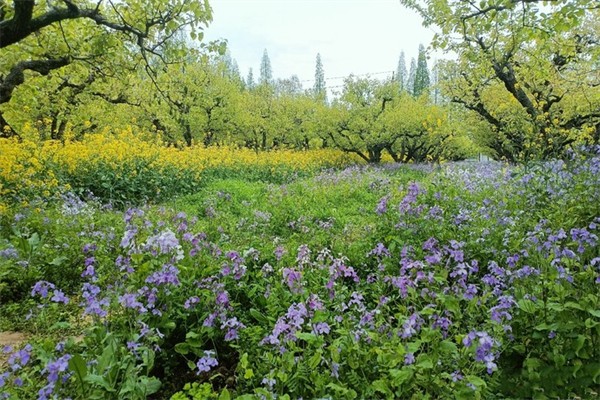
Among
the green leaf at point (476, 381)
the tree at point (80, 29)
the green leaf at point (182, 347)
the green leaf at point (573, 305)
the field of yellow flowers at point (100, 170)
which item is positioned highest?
the tree at point (80, 29)

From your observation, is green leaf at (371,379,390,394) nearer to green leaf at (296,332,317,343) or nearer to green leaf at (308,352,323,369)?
green leaf at (308,352,323,369)

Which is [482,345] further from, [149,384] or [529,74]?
[529,74]

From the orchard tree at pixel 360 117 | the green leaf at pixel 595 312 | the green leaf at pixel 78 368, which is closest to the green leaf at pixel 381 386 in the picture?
the green leaf at pixel 595 312

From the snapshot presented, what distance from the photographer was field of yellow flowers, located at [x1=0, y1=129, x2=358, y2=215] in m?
6.83

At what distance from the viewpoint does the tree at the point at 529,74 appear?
5.84 meters

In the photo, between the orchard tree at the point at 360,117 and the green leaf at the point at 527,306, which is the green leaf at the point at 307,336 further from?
the orchard tree at the point at 360,117

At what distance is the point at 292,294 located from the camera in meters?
2.95

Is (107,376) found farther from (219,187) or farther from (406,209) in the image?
(219,187)

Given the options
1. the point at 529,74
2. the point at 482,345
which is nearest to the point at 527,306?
the point at 482,345

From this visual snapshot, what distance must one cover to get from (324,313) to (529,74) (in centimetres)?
1396

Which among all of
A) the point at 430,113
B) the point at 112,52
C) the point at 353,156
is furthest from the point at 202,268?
the point at 353,156

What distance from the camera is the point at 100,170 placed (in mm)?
9148

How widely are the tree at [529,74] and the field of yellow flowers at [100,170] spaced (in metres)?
7.51

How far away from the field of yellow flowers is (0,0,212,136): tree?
5.65 feet
